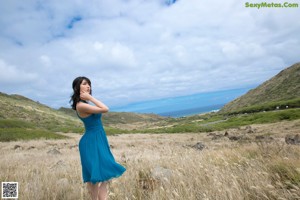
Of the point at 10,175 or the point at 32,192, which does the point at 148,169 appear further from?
the point at 10,175

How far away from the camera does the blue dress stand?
16.4 ft

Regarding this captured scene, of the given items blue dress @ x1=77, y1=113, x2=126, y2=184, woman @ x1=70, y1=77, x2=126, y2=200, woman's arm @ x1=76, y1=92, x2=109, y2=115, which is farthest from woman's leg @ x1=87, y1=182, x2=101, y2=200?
woman's arm @ x1=76, y1=92, x2=109, y2=115

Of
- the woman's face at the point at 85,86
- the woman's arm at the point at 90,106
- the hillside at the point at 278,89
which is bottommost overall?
the woman's arm at the point at 90,106

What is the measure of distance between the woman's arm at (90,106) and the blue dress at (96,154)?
19cm

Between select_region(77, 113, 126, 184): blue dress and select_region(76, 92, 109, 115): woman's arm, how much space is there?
0.19 m

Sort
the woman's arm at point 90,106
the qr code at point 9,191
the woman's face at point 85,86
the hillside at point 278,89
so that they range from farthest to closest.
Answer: the hillside at point 278,89
the qr code at point 9,191
the woman's face at point 85,86
the woman's arm at point 90,106

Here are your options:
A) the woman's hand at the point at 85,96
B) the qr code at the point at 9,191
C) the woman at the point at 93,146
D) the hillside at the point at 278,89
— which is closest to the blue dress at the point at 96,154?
the woman at the point at 93,146

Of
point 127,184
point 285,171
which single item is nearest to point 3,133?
point 127,184

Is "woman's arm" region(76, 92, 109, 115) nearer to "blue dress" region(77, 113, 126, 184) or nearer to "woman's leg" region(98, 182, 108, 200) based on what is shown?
"blue dress" region(77, 113, 126, 184)

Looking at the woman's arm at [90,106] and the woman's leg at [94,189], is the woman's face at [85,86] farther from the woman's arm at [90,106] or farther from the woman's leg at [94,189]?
the woman's leg at [94,189]

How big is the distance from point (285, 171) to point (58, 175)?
5.68 m

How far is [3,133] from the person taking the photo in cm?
3753

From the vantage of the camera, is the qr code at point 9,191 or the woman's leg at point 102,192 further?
the qr code at point 9,191

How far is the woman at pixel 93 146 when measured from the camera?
16.3ft
